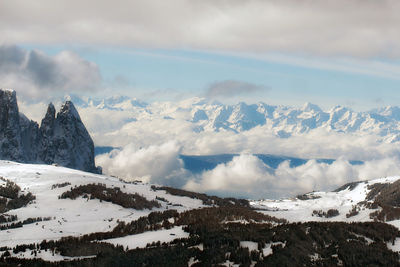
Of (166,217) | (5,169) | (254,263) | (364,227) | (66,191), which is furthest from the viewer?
(5,169)

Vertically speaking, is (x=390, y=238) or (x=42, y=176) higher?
(x=42, y=176)

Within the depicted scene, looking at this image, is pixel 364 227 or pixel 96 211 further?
pixel 96 211

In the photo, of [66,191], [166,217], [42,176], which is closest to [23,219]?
[66,191]

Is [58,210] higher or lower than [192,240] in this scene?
higher

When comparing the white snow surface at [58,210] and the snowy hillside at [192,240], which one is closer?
the snowy hillside at [192,240]

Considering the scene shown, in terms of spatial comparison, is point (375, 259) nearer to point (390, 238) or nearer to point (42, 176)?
point (390, 238)

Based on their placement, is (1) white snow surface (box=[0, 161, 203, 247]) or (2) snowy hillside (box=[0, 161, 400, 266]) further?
(1) white snow surface (box=[0, 161, 203, 247])

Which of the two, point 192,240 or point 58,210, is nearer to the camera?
point 192,240

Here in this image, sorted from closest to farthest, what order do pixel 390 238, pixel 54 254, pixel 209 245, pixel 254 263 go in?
pixel 254 263 < pixel 209 245 < pixel 54 254 < pixel 390 238
